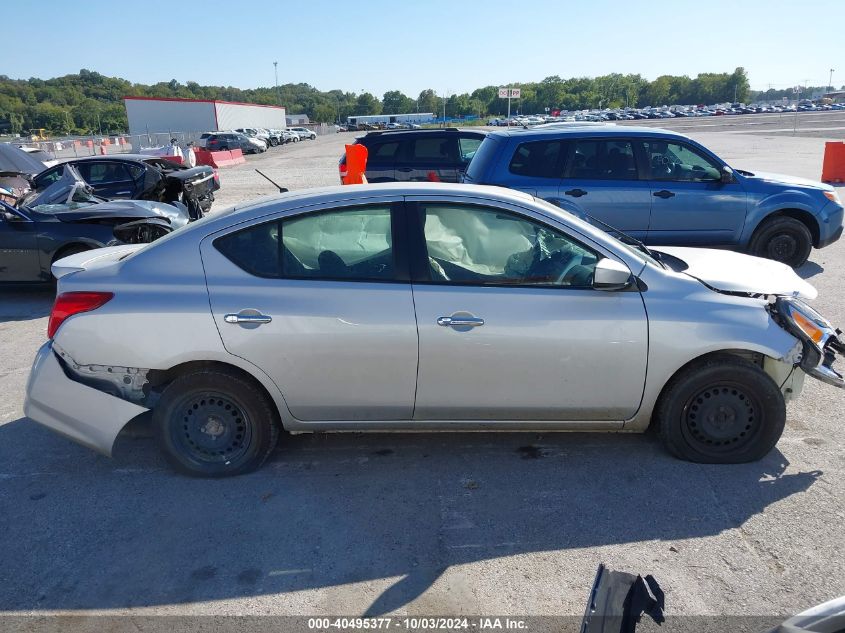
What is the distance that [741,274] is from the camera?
4.33 metres

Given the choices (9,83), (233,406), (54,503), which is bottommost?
(54,503)

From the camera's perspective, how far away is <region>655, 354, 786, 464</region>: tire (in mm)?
3914

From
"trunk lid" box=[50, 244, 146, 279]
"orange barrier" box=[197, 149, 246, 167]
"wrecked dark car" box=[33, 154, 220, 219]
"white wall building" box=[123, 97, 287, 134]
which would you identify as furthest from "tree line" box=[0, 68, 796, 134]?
"trunk lid" box=[50, 244, 146, 279]

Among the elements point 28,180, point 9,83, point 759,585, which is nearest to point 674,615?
point 759,585

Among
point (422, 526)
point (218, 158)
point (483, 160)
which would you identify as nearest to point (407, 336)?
point (422, 526)

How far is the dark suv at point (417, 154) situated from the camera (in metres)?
12.7

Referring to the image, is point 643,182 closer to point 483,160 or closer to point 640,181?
point 640,181

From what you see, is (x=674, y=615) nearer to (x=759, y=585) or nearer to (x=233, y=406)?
(x=759, y=585)

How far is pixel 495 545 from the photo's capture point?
3.36m

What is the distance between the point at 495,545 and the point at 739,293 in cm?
207

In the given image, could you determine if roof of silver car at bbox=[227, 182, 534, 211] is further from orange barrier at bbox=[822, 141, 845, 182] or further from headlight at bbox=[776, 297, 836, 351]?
orange barrier at bbox=[822, 141, 845, 182]

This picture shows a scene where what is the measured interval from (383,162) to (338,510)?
986 cm

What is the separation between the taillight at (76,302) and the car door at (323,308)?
61cm

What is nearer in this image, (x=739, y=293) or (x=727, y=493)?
(x=727, y=493)
